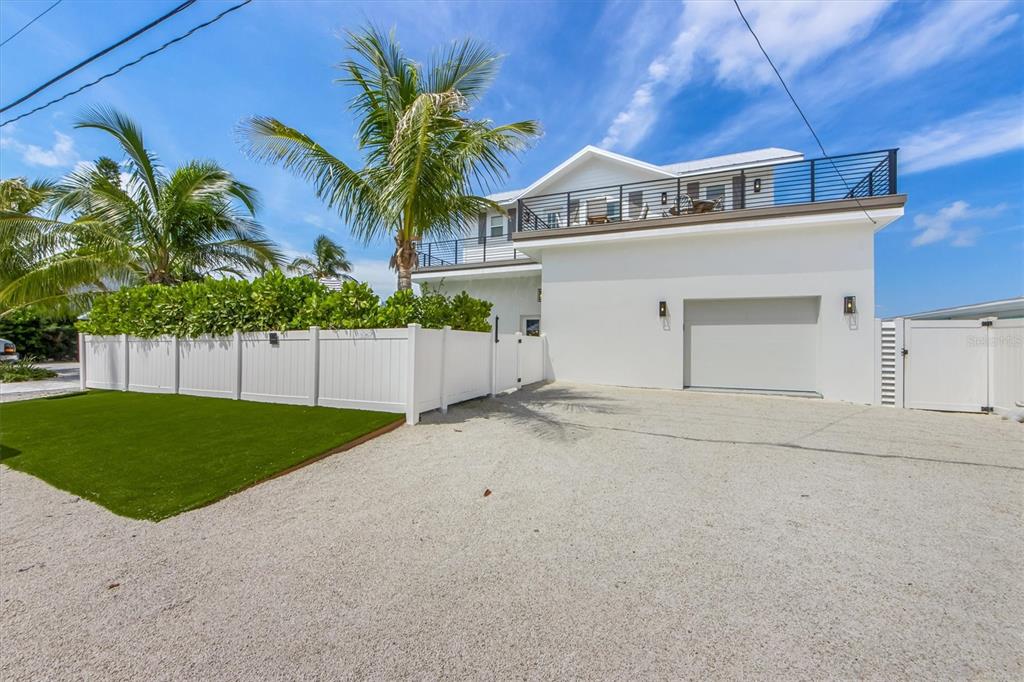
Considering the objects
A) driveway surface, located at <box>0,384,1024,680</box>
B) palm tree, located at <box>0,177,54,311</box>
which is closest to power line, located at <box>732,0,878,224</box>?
driveway surface, located at <box>0,384,1024,680</box>

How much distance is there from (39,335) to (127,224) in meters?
15.1

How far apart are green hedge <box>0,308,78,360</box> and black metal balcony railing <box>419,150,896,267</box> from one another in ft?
60.1

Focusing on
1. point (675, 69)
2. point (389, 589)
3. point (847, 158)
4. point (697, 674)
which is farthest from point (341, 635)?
point (847, 158)

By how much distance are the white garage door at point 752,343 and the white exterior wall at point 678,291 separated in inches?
13.5

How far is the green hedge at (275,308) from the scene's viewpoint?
289 inches

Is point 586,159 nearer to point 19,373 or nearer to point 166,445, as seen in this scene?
point 166,445

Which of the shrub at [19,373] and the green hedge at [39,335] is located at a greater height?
the green hedge at [39,335]

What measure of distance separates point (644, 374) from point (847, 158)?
22.2 ft

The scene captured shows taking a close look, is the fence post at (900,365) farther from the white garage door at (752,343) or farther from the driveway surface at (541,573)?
the driveway surface at (541,573)

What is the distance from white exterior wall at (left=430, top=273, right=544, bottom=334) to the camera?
15.1 meters

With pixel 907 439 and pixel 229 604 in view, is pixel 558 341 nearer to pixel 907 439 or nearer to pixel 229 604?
pixel 907 439

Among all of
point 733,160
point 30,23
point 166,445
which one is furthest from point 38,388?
point 733,160

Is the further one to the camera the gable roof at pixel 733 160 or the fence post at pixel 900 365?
the gable roof at pixel 733 160

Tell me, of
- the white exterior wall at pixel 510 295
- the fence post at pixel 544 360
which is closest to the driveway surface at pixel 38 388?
the white exterior wall at pixel 510 295
